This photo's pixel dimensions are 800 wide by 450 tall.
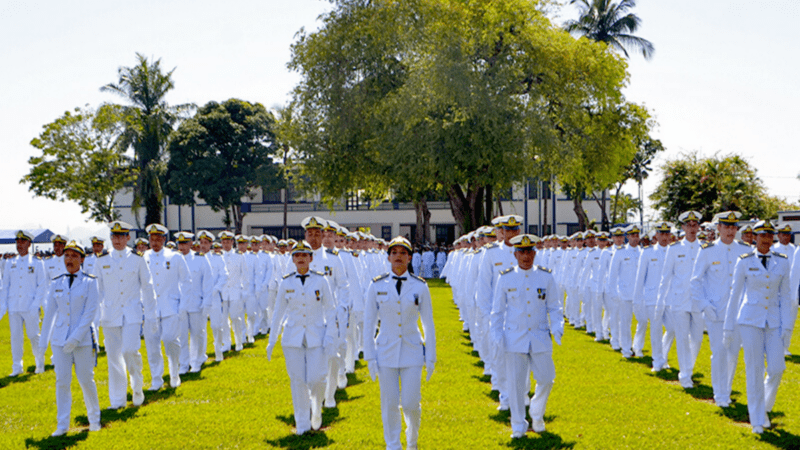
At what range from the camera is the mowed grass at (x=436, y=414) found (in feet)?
25.8

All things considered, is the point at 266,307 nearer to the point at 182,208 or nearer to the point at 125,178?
the point at 125,178

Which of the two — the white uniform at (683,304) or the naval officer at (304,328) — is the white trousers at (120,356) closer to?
the naval officer at (304,328)

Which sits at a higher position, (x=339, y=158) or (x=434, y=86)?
(x=434, y=86)

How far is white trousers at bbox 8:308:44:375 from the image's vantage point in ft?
41.8

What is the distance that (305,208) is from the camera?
207 ft

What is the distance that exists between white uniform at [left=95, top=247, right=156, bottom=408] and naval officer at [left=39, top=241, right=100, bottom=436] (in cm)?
73

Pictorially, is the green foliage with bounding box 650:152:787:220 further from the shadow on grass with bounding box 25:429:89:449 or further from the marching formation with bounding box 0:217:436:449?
the shadow on grass with bounding box 25:429:89:449

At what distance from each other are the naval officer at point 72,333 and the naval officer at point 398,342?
147 inches

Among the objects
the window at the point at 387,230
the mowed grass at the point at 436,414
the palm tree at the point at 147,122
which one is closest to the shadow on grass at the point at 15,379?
the mowed grass at the point at 436,414

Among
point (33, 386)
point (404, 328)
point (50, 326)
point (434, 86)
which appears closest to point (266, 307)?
point (33, 386)

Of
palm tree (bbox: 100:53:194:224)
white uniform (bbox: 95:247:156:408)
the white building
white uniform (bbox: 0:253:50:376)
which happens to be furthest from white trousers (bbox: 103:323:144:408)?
the white building

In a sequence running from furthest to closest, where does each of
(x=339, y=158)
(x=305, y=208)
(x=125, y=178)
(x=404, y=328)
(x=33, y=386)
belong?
(x=305, y=208) → (x=125, y=178) → (x=339, y=158) → (x=33, y=386) → (x=404, y=328)

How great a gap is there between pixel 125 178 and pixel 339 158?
15.7 metres

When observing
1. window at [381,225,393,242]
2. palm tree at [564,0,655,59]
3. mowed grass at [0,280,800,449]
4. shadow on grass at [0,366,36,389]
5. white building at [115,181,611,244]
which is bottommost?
shadow on grass at [0,366,36,389]
